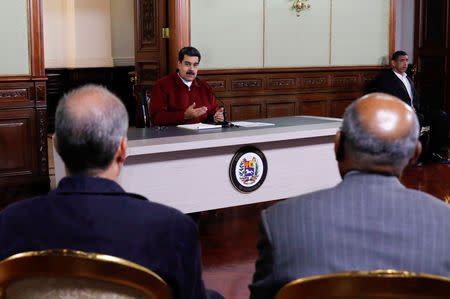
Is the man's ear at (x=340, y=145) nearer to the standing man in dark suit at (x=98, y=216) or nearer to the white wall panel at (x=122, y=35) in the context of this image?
the standing man in dark suit at (x=98, y=216)

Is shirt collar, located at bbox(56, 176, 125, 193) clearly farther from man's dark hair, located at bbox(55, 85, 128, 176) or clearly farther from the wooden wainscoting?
the wooden wainscoting

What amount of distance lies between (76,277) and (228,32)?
564 centimetres

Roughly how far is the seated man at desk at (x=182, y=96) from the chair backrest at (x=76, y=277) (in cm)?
333

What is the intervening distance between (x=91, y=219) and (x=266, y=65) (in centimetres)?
574

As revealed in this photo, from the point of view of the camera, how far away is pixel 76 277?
3.86ft

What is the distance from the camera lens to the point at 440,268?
1.32m

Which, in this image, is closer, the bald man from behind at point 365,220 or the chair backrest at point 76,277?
the chair backrest at point 76,277

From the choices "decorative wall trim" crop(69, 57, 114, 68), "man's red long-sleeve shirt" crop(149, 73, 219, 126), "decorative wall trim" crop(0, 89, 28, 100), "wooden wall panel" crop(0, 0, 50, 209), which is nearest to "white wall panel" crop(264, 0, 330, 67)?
"man's red long-sleeve shirt" crop(149, 73, 219, 126)

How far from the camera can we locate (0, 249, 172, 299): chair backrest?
1.15 meters

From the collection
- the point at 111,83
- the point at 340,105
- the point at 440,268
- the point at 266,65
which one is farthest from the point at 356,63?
the point at 440,268

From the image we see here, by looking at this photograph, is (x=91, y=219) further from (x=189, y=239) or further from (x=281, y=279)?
(x=281, y=279)

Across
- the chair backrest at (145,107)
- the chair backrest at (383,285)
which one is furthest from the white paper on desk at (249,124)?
the chair backrest at (383,285)

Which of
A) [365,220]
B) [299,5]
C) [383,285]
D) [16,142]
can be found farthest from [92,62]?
[383,285]

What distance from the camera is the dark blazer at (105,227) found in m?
1.36
